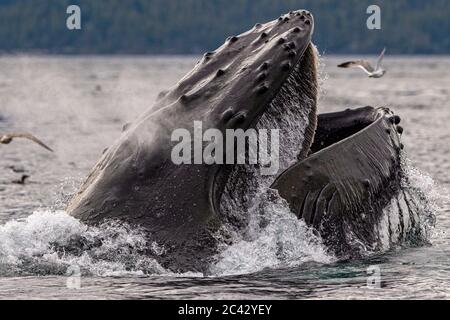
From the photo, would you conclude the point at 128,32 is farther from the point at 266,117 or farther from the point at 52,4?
the point at 266,117

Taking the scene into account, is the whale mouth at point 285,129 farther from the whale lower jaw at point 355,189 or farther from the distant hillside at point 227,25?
the distant hillside at point 227,25

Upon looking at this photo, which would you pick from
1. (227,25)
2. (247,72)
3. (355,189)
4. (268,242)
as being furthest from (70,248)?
(227,25)

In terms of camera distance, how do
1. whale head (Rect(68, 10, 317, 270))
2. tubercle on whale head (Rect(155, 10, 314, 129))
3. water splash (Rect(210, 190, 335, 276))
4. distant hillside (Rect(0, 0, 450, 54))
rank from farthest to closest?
distant hillside (Rect(0, 0, 450, 54)) < water splash (Rect(210, 190, 335, 276)) < tubercle on whale head (Rect(155, 10, 314, 129)) < whale head (Rect(68, 10, 317, 270))

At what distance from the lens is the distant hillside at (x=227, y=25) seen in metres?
155

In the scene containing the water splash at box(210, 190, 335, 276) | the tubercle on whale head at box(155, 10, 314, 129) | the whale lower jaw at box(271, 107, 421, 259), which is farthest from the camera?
the whale lower jaw at box(271, 107, 421, 259)

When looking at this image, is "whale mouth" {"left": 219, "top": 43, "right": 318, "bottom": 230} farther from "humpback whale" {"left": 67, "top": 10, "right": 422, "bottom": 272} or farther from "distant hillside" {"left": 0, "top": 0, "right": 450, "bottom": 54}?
"distant hillside" {"left": 0, "top": 0, "right": 450, "bottom": 54}

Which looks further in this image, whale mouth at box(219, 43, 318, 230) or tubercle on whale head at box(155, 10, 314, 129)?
whale mouth at box(219, 43, 318, 230)

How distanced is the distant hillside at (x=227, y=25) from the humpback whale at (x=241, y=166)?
13609 cm

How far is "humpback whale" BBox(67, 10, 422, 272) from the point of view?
7875 millimetres

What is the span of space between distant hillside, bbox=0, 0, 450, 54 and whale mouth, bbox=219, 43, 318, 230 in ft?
446

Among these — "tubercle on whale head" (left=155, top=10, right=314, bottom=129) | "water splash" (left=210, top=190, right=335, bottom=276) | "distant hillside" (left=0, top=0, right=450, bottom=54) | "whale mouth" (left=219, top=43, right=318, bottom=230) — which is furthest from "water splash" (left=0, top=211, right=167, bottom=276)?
"distant hillside" (left=0, top=0, right=450, bottom=54)

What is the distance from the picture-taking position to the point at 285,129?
8.51 metres

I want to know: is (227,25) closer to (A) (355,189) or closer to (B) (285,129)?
(B) (285,129)
